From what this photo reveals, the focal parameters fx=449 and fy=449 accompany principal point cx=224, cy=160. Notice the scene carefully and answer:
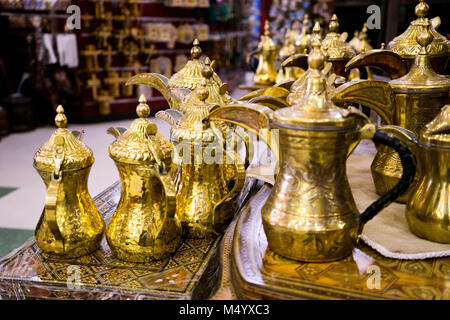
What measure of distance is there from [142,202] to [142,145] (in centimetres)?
11

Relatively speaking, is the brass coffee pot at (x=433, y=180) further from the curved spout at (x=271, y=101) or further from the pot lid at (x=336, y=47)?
the pot lid at (x=336, y=47)

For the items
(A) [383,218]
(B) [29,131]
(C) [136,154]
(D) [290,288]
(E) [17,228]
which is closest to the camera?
(D) [290,288]

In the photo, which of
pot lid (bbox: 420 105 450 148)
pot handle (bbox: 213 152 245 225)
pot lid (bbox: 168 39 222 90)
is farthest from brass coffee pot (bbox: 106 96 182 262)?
pot lid (bbox: 420 105 450 148)

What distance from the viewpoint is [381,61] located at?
105 centimetres

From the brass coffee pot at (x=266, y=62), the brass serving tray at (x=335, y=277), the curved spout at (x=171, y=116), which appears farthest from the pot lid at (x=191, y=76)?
the brass coffee pot at (x=266, y=62)

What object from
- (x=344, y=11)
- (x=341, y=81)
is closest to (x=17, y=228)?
(x=341, y=81)

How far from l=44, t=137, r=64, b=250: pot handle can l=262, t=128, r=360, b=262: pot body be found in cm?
38

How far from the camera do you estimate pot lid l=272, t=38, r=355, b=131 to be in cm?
68

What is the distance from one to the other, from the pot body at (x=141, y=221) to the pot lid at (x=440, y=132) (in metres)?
0.48

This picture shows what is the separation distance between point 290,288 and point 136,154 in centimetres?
35

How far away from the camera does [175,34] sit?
6180 mm

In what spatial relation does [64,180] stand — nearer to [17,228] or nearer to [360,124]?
[360,124]

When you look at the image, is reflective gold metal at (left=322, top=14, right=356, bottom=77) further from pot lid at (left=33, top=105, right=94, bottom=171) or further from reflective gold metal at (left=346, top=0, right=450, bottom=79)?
pot lid at (left=33, top=105, right=94, bottom=171)

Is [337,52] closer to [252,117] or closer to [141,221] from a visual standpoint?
[252,117]
